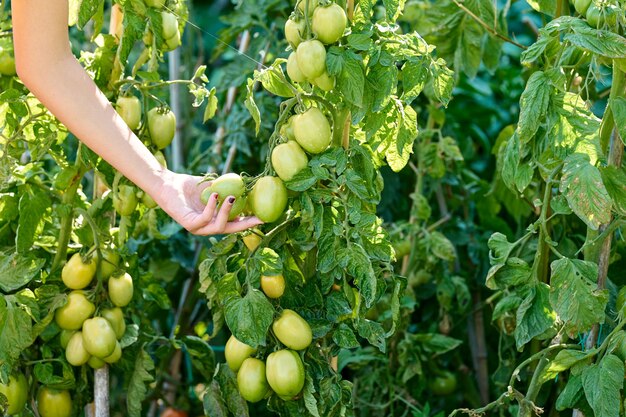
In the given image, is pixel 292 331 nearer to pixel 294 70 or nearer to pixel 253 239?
pixel 253 239

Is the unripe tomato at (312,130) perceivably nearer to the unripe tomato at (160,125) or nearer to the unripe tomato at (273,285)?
the unripe tomato at (273,285)

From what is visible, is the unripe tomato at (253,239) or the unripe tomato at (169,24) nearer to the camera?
the unripe tomato at (253,239)

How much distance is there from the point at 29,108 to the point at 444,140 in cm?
92

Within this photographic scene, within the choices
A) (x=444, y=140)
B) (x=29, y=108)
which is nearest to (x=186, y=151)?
(x=444, y=140)

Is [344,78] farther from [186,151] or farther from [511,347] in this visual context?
[186,151]

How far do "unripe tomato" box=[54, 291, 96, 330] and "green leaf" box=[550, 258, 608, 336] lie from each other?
74 cm

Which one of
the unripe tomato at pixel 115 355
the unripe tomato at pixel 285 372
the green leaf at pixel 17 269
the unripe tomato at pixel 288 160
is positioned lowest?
the unripe tomato at pixel 115 355

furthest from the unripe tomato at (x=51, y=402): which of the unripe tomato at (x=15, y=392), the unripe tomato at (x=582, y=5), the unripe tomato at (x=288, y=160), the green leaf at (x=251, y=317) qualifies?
the unripe tomato at (x=582, y=5)

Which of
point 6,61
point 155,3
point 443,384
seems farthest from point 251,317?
point 443,384

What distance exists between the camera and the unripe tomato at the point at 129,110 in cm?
152

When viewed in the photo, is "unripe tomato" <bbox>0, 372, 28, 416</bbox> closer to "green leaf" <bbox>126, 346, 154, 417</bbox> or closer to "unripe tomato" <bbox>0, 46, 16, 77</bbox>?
"green leaf" <bbox>126, 346, 154, 417</bbox>

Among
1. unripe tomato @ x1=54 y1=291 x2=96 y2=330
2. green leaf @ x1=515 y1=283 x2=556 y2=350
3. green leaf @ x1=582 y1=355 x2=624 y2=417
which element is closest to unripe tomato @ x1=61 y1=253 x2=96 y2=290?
unripe tomato @ x1=54 y1=291 x2=96 y2=330

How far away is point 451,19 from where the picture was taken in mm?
1959

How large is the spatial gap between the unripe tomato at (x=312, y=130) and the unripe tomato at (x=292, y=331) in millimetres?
240
